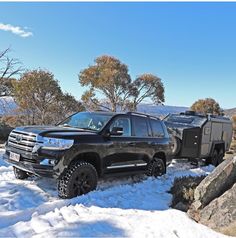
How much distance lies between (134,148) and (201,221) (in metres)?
3.08

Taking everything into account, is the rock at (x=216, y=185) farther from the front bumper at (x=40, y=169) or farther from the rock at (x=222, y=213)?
the front bumper at (x=40, y=169)

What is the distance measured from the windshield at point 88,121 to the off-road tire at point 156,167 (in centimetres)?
196

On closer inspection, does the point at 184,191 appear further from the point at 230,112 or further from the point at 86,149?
the point at 230,112

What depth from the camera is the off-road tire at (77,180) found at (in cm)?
664

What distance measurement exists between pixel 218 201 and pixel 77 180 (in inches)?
105

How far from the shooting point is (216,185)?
636 centimetres

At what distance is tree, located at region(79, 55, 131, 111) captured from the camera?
128ft

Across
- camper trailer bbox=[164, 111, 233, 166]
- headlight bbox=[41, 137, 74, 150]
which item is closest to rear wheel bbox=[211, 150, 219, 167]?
camper trailer bbox=[164, 111, 233, 166]

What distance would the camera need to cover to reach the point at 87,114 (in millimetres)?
8562

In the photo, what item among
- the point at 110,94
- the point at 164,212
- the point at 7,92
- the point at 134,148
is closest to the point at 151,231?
the point at 164,212

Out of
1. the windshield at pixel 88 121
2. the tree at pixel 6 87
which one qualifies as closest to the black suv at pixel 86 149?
the windshield at pixel 88 121

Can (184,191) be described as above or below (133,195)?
above

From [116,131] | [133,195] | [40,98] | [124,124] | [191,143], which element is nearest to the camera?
[133,195]

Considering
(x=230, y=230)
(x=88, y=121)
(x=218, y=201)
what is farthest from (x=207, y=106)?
(x=230, y=230)
